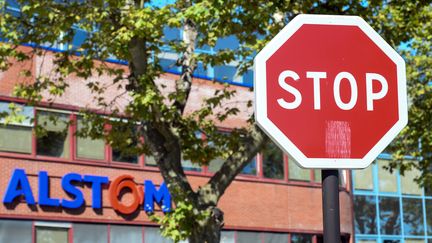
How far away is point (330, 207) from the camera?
2.93 meters

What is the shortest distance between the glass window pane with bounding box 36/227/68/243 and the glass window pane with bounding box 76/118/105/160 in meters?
2.20

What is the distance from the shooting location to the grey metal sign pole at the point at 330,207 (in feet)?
9.58

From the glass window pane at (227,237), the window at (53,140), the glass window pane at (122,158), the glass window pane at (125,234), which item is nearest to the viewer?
the window at (53,140)

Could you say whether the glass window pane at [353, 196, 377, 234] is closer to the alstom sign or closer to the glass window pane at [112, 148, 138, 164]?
the alstom sign

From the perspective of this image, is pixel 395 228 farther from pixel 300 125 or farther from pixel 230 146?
pixel 300 125

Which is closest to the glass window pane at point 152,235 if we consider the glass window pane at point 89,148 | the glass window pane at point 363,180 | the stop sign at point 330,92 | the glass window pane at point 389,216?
the glass window pane at point 89,148

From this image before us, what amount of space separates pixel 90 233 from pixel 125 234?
1.32 meters

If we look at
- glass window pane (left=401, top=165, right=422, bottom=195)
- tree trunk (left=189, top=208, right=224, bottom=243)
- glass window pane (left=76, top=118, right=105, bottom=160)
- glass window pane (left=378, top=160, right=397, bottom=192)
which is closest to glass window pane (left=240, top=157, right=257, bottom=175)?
glass window pane (left=76, top=118, right=105, bottom=160)

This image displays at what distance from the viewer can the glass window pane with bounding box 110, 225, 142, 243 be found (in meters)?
26.6

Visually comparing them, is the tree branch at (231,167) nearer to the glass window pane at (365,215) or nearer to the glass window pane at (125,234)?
the glass window pane at (125,234)

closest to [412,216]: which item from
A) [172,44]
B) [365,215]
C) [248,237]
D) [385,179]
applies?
[385,179]

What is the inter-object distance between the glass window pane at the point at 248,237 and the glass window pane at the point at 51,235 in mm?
6725

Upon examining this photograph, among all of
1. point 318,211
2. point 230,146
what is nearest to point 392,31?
point 230,146

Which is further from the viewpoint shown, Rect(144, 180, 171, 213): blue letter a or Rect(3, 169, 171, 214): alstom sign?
Rect(144, 180, 171, 213): blue letter a
